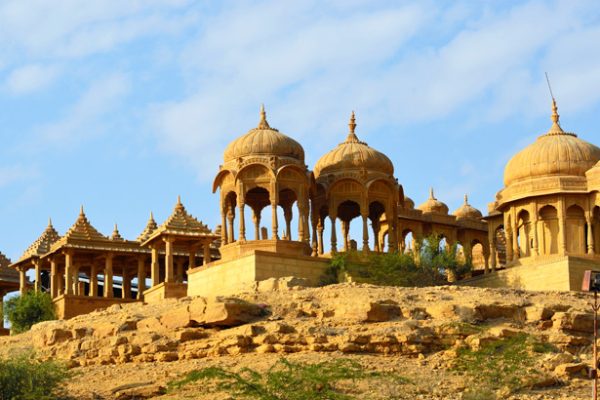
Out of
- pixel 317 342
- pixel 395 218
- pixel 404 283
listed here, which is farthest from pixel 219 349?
pixel 395 218

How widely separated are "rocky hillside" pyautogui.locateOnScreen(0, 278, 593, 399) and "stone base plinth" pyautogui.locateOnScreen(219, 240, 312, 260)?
4723 millimetres

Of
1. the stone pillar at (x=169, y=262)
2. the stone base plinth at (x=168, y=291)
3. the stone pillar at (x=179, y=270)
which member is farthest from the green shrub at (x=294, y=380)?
the stone pillar at (x=179, y=270)

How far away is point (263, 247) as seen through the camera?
4175cm

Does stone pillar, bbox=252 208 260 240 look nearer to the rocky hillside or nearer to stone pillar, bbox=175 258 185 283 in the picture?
stone pillar, bbox=175 258 185 283

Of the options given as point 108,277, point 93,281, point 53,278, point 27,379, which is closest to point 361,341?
point 27,379

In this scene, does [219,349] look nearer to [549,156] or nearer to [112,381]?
[112,381]

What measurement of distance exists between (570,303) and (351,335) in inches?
270

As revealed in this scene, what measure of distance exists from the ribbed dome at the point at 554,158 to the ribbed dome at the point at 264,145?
6.74 m

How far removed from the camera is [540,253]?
44.6 m

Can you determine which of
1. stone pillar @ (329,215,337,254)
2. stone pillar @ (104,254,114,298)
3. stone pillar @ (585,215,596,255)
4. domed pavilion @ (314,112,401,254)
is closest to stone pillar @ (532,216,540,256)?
stone pillar @ (585,215,596,255)

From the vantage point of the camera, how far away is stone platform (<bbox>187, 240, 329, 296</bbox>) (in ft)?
131

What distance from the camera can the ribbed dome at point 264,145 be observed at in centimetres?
4300

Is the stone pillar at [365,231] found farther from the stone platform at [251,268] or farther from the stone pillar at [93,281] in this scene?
the stone pillar at [93,281]

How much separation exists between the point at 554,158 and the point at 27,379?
789 inches
